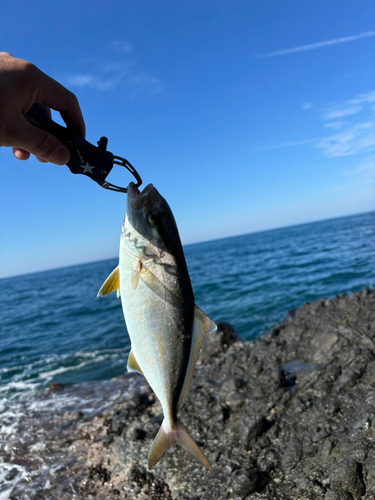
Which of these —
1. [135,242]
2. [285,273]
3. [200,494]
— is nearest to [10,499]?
[200,494]

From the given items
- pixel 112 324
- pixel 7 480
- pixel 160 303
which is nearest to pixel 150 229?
Answer: pixel 160 303

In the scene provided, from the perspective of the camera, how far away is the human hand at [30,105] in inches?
91.7

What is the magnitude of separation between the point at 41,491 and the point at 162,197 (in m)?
4.87

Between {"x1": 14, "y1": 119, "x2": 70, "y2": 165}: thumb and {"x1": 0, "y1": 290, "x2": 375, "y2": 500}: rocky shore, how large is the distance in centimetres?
405

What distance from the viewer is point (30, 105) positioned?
2539 mm

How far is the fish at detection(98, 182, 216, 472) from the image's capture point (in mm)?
2645

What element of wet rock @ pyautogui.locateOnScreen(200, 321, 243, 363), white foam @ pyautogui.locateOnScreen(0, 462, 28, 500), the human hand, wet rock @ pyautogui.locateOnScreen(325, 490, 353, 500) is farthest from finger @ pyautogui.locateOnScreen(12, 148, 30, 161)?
wet rock @ pyautogui.locateOnScreen(200, 321, 243, 363)

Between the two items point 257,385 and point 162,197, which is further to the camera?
point 257,385

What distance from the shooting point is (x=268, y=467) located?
4.23 meters

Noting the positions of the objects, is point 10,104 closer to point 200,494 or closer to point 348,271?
point 200,494

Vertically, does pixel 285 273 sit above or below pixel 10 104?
below

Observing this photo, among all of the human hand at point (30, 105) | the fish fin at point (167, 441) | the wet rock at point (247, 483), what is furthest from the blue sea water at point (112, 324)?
the human hand at point (30, 105)

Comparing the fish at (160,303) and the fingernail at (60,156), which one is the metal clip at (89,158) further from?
the fish at (160,303)

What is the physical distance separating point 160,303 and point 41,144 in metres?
1.55
